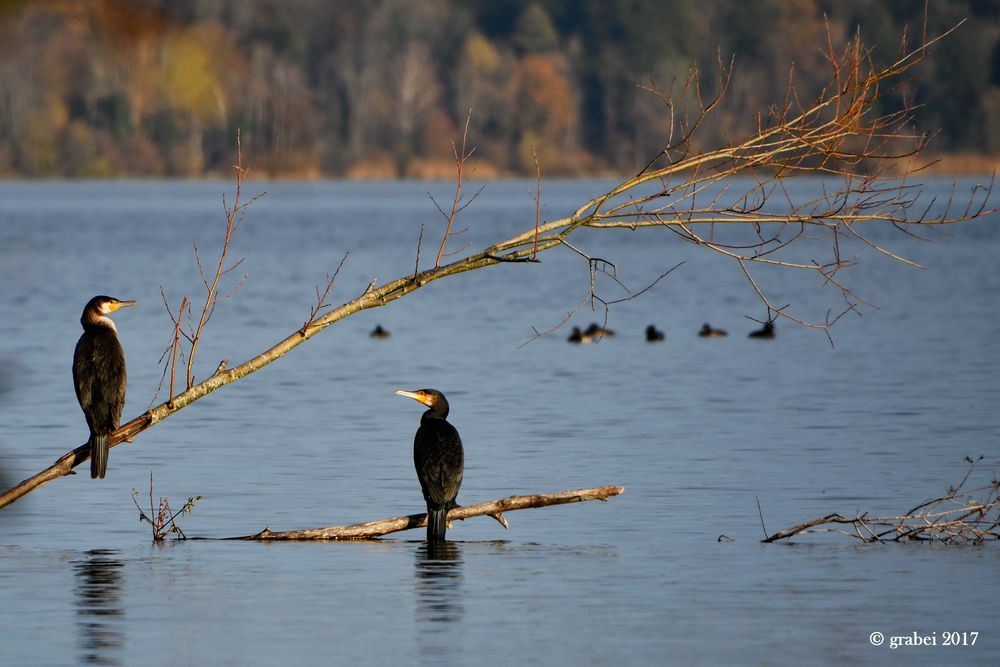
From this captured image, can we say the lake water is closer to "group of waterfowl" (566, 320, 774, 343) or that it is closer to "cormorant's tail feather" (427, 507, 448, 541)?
"cormorant's tail feather" (427, 507, 448, 541)

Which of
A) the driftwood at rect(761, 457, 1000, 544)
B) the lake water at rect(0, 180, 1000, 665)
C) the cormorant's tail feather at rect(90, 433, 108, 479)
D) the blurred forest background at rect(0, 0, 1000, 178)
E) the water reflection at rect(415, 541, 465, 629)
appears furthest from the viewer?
the blurred forest background at rect(0, 0, 1000, 178)

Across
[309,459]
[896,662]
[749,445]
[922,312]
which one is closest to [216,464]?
[309,459]

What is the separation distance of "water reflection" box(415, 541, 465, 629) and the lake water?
3cm

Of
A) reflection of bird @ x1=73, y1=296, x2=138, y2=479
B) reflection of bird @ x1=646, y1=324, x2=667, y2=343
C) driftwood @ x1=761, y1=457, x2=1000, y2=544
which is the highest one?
reflection of bird @ x1=646, y1=324, x2=667, y2=343

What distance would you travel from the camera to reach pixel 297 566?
9.97 metres

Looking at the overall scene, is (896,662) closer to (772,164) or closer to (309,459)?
(772,164)

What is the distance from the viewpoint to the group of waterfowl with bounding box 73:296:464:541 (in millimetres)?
9789

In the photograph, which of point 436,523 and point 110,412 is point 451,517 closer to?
point 436,523

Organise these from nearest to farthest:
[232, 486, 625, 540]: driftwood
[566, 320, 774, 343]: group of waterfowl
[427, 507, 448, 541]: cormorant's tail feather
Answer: [232, 486, 625, 540]: driftwood
[427, 507, 448, 541]: cormorant's tail feather
[566, 320, 774, 343]: group of waterfowl

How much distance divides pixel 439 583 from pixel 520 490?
10.3 ft

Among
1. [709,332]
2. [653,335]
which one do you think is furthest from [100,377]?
Result: [709,332]

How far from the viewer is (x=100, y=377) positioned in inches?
389

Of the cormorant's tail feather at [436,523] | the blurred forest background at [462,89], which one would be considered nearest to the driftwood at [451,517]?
the cormorant's tail feather at [436,523]

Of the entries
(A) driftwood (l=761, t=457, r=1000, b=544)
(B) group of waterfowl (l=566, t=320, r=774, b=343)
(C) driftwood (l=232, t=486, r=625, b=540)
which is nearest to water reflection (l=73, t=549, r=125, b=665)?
(C) driftwood (l=232, t=486, r=625, b=540)
